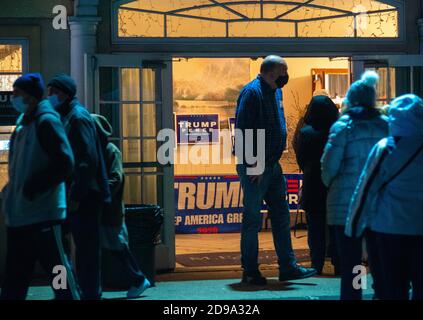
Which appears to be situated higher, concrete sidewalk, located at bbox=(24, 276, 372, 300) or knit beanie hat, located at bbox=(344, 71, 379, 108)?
knit beanie hat, located at bbox=(344, 71, 379, 108)

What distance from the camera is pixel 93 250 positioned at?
769 cm

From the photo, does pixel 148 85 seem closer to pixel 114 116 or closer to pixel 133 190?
pixel 114 116

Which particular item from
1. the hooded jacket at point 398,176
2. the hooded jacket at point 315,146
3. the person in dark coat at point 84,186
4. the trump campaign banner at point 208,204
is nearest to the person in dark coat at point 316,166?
the hooded jacket at point 315,146

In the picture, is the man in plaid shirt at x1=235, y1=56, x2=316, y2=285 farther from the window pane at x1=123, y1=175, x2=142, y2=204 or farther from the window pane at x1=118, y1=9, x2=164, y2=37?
the window pane at x1=118, y1=9, x2=164, y2=37

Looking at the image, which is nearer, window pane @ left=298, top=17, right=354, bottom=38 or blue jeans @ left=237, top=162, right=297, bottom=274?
blue jeans @ left=237, top=162, right=297, bottom=274

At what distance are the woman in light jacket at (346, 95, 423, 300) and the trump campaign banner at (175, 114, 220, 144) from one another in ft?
27.6

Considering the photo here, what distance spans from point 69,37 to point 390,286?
497 centimetres

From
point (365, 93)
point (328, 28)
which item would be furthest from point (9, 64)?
point (365, 93)

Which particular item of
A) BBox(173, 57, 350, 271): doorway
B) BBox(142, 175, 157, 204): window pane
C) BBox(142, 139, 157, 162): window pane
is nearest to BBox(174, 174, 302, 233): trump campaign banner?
BBox(173, 57, 350, 271): doorway

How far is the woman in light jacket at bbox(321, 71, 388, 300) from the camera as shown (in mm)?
7137

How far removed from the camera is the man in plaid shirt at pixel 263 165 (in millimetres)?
9219

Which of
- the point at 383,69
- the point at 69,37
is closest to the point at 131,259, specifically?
the point at 69,37

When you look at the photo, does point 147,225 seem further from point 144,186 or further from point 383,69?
point 383,69

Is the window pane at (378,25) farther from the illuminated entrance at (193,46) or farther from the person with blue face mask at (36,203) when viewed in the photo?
the person with blue face mask at (36,203)
